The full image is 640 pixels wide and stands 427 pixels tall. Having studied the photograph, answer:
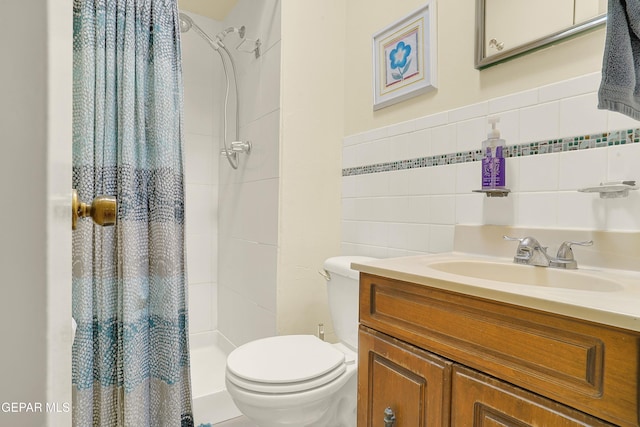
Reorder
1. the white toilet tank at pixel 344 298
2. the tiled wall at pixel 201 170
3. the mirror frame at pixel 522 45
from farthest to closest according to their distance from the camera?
the tiled wall at pixel 201 170
the white toilet tank at pixel 344 298
the mirror frame at pixel 522 45

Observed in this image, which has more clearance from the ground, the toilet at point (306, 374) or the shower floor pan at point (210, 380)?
the toilet at point (306, 374)

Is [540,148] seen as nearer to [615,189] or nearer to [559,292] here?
[615,189]

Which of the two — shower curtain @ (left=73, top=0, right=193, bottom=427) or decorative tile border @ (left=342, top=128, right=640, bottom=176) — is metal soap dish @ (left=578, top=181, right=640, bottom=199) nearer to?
decorative tile border @ (left=342, top=128, right=640, bottom=176)

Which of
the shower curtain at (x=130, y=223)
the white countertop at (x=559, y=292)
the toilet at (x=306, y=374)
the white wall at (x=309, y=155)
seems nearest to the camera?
the white countertop at (x=559, y=292)

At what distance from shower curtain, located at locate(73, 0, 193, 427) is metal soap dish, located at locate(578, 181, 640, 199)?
4.36 feet

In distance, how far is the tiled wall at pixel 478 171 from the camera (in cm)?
93

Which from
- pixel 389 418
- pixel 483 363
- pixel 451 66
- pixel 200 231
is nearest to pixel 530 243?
pixel 483 363

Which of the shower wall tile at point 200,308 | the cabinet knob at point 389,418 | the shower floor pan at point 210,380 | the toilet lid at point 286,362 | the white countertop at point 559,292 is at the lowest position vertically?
Answer: the shower floor pan at point 210,380

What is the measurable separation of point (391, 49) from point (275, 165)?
2.37 ft

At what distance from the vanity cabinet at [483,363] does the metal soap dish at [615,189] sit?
1.49ft

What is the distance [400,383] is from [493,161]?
2.36 ft

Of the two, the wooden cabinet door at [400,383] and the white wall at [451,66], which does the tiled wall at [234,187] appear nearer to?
the white wall at [451,66]

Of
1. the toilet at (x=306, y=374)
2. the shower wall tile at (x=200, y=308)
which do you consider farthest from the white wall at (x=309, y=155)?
the shower wall tile at (x=200, y=308)

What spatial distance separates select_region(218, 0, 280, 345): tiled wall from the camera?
1666mm
